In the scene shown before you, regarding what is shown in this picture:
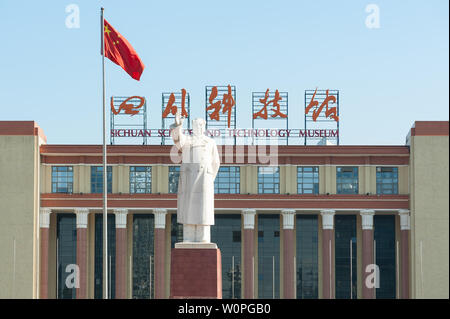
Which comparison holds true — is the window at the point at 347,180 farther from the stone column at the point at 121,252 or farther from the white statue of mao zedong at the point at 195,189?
the white statue of mao zedong at the point at 195,189

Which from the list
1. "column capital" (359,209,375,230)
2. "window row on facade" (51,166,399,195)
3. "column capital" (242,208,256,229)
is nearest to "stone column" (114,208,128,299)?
"window row on facade" (51,166,399,195)

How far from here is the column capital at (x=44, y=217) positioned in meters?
55.6

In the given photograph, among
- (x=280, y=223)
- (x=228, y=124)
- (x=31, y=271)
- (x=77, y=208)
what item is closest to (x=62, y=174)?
(x=77, y=208)

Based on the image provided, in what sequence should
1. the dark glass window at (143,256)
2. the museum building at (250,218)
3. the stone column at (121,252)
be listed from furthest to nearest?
the dark glass window at (143,256), the stone column at (121,252), the museum building at (250,218)

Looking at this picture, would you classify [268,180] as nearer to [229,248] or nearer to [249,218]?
[249,218]

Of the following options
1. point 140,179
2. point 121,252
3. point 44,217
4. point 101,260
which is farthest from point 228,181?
point 44,217

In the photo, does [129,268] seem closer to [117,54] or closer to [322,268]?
[322,268]

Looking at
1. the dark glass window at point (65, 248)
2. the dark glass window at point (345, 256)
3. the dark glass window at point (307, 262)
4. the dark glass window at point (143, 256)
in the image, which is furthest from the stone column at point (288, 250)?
the dark glass window at point (65, 248)

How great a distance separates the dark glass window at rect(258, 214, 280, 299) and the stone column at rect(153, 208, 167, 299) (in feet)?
22.3

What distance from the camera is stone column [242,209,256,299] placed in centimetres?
5556

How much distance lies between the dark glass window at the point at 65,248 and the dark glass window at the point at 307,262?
15283mm

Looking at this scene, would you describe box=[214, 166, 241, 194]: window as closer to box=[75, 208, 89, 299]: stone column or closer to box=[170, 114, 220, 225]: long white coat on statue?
box=[75, 208, 89, 299]: stone column

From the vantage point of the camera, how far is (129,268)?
188 ft

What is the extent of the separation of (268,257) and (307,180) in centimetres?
600
